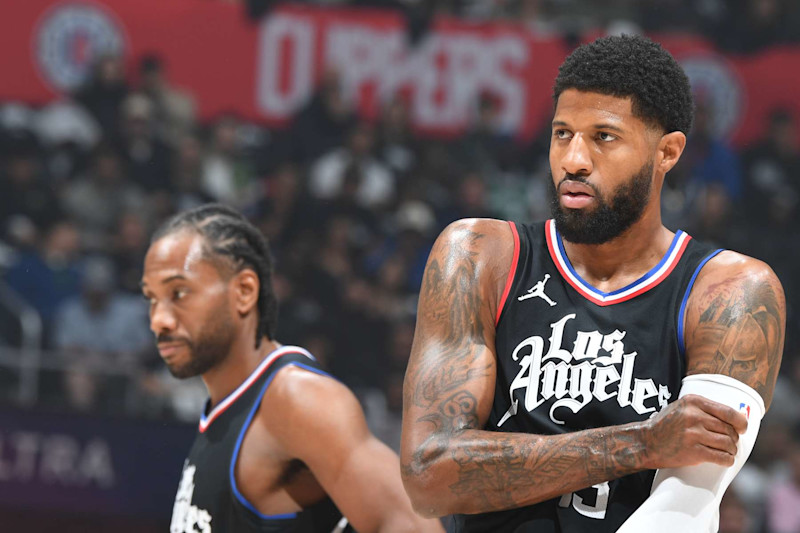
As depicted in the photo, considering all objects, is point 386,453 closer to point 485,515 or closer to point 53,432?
point 485,515

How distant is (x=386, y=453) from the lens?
3.19m

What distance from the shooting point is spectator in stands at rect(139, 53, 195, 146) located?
903 centimetres

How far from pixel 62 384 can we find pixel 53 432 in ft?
1.78

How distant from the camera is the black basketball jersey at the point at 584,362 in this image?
7.61 feet

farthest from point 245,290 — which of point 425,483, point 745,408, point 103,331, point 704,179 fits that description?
point 704,179

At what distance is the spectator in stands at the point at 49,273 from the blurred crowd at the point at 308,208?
0.01 metres

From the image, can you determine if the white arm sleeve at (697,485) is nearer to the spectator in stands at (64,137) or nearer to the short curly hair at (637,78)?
the short curly hair at (637,78)

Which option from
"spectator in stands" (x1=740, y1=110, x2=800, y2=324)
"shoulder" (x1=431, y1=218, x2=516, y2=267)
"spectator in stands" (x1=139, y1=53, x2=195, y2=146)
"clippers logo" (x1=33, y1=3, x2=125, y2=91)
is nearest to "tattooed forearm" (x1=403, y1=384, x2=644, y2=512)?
"shoulder" (x1=431, y1=218, x2=516, y2=267)

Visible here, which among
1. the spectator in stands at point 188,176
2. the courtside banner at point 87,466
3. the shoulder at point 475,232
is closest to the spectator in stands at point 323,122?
the spectator in stands at point 188,176

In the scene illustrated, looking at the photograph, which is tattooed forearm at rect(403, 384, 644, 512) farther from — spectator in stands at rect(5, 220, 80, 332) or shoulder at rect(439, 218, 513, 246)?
spectator in stands at rect(5, 220, 80, 332)

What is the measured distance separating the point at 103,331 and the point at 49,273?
2.25 ft

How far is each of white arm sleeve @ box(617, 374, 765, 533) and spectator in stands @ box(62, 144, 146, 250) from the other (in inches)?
271

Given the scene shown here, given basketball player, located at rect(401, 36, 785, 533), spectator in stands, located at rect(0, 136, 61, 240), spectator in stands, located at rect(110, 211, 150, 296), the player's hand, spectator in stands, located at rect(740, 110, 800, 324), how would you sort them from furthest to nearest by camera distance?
spectator in stands, located at rect(740, 110, 800, 324), spectator in stands, located at rect(0, 136, 61, 240), spectator in stands, located at rect(110, 211, 150, 296), basketball player, located at rect(401, 36, 785, 533), the player's hand

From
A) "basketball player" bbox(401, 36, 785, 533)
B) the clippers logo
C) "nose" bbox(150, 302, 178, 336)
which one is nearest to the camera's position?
"basketball player" bbox(401, 36, 785, 533)
